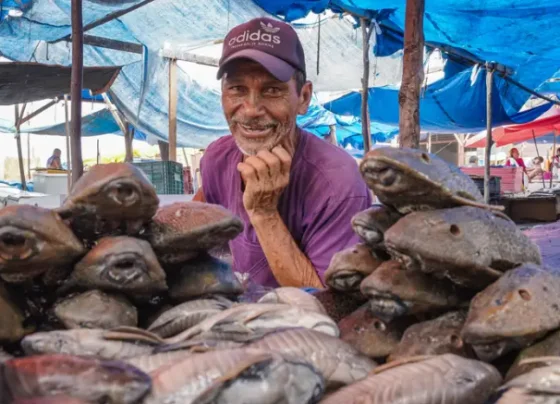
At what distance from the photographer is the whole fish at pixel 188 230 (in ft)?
3.92

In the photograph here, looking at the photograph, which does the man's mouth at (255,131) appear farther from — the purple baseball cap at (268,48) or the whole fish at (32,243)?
the whole fish at (32,243)

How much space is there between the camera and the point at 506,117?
36.5 feet

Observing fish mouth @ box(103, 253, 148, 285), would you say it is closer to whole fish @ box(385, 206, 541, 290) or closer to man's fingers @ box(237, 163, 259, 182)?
whole fish @ box(385, 206, 541, 290)

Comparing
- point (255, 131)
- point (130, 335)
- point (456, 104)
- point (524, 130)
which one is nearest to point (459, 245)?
point (130, 335)

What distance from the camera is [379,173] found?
111 centimetres

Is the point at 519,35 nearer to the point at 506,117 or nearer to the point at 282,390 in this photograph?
the point at 506,117

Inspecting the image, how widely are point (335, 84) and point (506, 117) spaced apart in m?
3.36

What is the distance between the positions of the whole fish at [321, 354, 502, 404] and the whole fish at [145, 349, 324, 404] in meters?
0.06

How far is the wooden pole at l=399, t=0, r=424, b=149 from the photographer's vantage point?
11.8 ft

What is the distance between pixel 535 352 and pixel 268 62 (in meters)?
1.56

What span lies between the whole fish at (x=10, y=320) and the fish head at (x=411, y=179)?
686 mm

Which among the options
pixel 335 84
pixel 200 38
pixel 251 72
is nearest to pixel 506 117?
pixel 335 84

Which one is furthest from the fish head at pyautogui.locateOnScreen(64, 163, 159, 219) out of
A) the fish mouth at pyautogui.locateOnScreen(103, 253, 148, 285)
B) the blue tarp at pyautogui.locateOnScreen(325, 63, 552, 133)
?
the blue tarp at pyautogui.locateOnScreen(325, 63, 552, 133)

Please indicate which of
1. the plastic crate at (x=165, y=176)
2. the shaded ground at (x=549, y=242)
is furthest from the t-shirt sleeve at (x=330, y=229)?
the plastic crate at (x=165, y=176)
